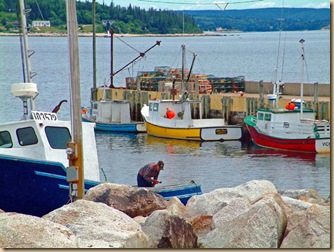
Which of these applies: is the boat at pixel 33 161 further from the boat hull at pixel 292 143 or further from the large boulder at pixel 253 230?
the boat hull at pixel 292 143

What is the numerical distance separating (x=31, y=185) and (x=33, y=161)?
551 millimetres

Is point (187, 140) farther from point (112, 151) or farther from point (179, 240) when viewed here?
point (179, 240)

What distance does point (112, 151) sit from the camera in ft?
124

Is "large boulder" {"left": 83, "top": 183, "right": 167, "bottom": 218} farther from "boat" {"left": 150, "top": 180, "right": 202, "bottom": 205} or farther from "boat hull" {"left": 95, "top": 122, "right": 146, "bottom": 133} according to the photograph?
"boat hull" {"left": 95, "top": 122, "right": 146, "bottom": 133}

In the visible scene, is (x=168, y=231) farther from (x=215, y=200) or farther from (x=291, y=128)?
(x=291, y=128)

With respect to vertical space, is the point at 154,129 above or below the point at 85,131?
below

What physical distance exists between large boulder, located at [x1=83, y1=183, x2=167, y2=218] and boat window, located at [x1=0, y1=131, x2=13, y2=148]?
3084mm

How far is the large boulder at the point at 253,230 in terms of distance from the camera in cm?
1304

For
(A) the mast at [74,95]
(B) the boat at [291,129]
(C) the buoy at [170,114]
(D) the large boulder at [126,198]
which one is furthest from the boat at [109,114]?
(A) the mast at [74,95]

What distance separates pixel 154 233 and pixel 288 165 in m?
20.5

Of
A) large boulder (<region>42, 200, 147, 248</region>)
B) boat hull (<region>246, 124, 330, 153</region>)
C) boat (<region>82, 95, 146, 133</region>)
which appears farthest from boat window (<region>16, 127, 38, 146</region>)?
boat (<region>82, 95, 146, 133</region>)

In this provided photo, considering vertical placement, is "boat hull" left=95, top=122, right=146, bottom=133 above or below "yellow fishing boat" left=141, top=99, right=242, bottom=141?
below

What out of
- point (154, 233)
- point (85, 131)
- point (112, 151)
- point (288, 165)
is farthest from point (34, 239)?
point (112, 151)

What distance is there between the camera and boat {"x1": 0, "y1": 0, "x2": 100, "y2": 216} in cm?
1764
